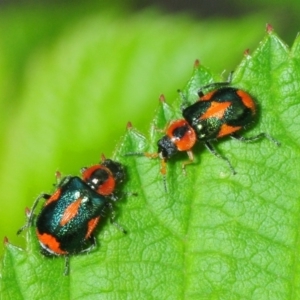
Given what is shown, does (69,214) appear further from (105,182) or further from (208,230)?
(208,230)

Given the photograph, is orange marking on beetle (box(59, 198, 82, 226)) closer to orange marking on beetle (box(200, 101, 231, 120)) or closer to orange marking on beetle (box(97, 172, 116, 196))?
orange marking on beetle (box(97, 172, 116, 196))

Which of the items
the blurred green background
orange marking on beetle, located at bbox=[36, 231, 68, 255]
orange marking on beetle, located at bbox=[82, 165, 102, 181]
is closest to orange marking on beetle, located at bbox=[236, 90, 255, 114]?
orange marking on beetle, located at bbox=[82, 165, 102, 181]

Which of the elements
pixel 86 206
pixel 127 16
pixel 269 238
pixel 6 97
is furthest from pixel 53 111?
pixel 269 238

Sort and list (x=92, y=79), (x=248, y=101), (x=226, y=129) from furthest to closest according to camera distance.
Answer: (x=92, y=79)
(x=226, y=129)
(x=248, y=101)

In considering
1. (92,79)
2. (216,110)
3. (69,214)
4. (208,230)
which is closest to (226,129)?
(216,110)

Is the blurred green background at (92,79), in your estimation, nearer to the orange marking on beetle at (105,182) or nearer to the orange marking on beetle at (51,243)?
the orange marking on beetle at (105,182)

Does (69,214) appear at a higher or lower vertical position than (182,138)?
lower
